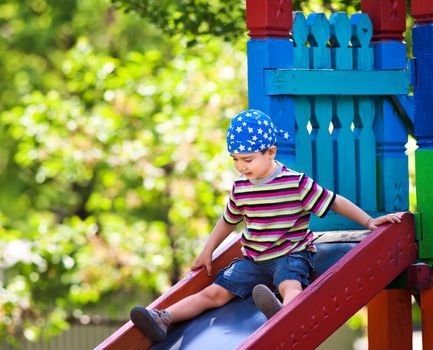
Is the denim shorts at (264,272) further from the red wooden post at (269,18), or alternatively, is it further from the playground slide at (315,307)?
the red wooden post at (269,18)

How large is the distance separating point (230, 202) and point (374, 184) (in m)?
0.74

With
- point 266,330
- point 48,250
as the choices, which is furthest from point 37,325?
point 266,330

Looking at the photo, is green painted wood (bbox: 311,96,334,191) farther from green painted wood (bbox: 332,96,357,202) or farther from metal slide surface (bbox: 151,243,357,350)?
metal slide surface (bbox: 151,243,357,350)

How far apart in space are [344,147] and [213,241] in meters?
0.73

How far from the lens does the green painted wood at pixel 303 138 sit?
16.0 ft

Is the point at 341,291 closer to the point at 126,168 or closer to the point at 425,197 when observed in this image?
the point at 425,197

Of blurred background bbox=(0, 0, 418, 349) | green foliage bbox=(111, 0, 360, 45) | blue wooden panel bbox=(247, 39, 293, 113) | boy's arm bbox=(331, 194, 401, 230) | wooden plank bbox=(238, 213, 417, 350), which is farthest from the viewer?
blurred background bbox=(0, 0, 418, 349)

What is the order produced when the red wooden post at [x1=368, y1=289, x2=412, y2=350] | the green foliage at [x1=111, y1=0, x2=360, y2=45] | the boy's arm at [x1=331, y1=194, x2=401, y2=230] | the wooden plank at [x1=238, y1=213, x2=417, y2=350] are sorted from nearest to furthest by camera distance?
the wooden plank at [x1=238, y1=213, x2=417, y2=350]
the boy's arm at [x1=331, y1=194, x2=401, y2=230]
the red wooden post at [x1=368, y1=289, x2=412, y2=350]
the green foliage at [x1=111, y1=0, x2=360, y2=45]

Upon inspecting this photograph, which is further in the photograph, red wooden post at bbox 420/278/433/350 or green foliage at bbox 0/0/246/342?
green foliage at bbox 0/0/246/342

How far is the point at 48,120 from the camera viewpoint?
990cm

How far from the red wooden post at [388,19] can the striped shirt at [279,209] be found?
0.90m

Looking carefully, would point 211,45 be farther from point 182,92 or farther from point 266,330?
point 266,330

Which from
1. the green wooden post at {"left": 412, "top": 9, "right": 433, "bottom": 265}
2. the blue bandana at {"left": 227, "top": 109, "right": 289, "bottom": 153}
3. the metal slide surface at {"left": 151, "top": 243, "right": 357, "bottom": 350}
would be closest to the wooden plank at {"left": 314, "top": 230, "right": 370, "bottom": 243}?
the metal slide surface at {"left": 151, "top": 243, "right": 357, "bottom": 350}

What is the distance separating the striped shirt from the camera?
4488 millimetres
